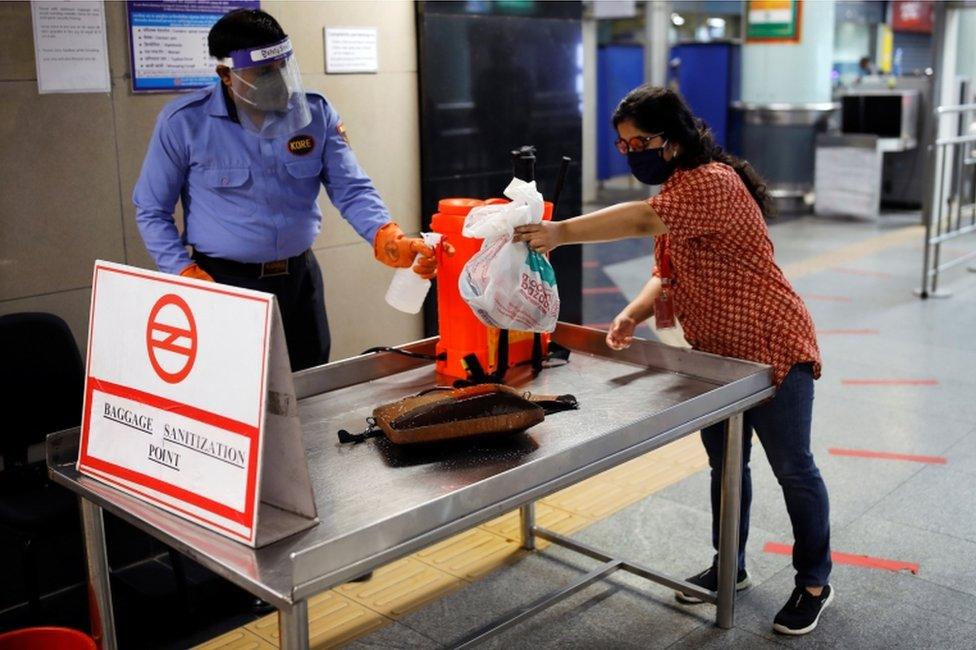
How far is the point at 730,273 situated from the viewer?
266cm

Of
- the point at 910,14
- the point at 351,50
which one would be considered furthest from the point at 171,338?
the point at 910,14

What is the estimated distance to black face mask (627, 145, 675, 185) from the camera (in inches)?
103

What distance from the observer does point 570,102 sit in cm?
504

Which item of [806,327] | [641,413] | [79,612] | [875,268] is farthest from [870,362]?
[79,612]

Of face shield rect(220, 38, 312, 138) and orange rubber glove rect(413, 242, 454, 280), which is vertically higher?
face shield rect(220, 38, 312, 138)

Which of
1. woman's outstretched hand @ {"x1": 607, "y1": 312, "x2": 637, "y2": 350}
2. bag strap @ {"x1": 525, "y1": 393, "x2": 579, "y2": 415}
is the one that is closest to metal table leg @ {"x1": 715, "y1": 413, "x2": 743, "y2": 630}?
woman's outstretched hand @ {"x1": 607, "y1": 312, "x2": 637, "y2": 350}

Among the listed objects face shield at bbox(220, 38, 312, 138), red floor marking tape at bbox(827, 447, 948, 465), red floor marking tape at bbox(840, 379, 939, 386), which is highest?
face shield at bbox(220, 38, 312, 138)

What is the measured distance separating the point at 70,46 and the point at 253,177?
2.52 feet

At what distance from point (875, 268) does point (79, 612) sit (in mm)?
6697

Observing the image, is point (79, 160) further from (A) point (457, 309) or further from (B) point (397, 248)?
(A) point (457, 309)

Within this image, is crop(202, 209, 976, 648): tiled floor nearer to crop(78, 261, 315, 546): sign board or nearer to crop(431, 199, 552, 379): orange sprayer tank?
crop(431, 199, 552, 379): orange sprayer tank

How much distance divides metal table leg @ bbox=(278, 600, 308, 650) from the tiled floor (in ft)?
Answer: 4.23

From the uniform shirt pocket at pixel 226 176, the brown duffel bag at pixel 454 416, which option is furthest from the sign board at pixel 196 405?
the uniform shirt pocket at pixel 226 176

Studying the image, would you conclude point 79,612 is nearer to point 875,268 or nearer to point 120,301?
point 120,301
